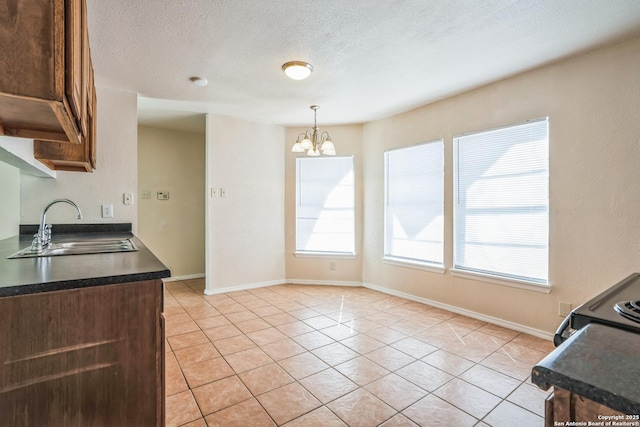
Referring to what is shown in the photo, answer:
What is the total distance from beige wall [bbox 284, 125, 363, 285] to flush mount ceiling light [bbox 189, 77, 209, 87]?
1.86 m

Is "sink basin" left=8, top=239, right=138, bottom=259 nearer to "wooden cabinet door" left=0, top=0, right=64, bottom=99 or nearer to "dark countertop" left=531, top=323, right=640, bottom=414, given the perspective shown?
"wooden cabinet door" left=0, top=0, right=64, bottom=99

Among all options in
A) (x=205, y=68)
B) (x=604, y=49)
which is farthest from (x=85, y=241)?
(x=604, y=49)

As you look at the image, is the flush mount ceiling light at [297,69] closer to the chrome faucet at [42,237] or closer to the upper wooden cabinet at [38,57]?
the upper wooden cabinet at [38,57]

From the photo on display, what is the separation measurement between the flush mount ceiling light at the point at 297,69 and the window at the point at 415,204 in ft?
6.17

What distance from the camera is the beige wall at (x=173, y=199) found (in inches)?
191

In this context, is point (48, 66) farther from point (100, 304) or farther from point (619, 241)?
point (619, 241)

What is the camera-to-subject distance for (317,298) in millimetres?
4066

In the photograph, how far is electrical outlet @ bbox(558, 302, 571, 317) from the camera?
104 inches

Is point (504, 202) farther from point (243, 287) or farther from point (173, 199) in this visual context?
point (173, 199)

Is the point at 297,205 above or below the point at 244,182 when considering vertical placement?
below

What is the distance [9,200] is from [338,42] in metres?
2.79

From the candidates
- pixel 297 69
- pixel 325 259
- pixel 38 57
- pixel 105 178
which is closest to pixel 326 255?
pixel 325 259

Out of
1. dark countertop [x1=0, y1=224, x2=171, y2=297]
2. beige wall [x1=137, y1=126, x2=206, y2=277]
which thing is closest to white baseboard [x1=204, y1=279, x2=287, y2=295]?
beige wall [x1=137, y1=126, x2=206, y2=277]

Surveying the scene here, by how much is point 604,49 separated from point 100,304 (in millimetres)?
3745
